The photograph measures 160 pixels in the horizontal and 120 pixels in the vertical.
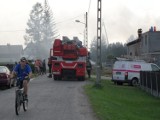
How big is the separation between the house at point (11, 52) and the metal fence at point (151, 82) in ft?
297

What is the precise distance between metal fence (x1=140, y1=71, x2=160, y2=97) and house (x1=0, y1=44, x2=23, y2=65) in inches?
3561

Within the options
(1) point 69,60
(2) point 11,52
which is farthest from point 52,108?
(2) point 11,52

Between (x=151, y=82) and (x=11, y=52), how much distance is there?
99541 mm

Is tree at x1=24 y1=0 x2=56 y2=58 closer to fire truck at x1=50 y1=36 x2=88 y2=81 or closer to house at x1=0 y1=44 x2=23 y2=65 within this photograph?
house at x1=0 y1=44 x2=23 y2=65

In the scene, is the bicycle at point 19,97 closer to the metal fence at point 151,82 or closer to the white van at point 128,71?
the metal fence at point 151,82

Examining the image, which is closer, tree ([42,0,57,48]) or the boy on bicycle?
the boy on bicycle

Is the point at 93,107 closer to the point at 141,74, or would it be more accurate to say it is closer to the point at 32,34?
the point at 141,74

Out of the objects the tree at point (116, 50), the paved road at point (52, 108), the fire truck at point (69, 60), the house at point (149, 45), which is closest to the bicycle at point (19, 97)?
the paved road at point (52, 108)

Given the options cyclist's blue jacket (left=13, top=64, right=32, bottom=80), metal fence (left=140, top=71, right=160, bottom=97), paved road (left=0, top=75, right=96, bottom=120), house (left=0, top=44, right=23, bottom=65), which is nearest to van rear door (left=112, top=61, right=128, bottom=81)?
metal fence (left=140, top=71, right=160, bottom=97)

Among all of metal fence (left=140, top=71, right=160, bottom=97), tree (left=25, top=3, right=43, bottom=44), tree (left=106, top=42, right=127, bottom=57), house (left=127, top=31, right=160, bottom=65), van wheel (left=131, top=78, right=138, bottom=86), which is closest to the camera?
metal fence (left=140, top=71, right=160, bottom=97)

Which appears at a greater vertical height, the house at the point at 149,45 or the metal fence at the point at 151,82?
the house at the point at 149,45

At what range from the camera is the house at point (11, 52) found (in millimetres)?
123625

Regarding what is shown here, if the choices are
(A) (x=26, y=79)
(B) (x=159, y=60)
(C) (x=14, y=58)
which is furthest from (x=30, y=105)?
(C) (x=14, y=58)

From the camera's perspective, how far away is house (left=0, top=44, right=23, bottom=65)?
123625 millimetres
